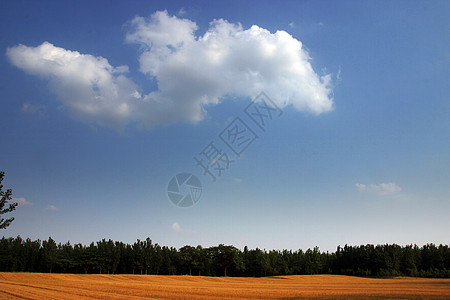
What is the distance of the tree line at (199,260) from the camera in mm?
108188

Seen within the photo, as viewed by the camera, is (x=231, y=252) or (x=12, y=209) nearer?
(x=12, y=209)

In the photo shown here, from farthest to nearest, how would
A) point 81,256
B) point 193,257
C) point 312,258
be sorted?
point 312,258 → point 193,257 → point 81,256

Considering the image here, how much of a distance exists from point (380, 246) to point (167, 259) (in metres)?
82.4

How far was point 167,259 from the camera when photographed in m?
119

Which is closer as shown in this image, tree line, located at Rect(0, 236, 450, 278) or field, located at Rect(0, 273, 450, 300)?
field, located at Rect(0, 273, 450, 300)

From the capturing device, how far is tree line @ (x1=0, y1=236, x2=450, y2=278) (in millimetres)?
108188

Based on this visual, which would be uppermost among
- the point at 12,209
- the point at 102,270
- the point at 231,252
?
the point at 12,209

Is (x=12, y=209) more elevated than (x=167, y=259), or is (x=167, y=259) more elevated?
(x=12, y=209)

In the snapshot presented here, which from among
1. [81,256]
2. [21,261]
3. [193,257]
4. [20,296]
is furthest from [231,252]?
[20,296]

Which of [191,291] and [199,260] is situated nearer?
[191,291]

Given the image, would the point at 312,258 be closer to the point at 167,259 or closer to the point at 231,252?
the point at 231,252

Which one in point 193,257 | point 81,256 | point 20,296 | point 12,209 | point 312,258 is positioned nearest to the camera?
point 20,296

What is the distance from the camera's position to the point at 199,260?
112m

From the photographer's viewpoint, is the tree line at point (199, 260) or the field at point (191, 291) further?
the tree line at point (199, 260)
